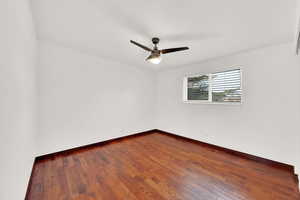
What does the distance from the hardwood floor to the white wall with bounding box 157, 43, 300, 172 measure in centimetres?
35

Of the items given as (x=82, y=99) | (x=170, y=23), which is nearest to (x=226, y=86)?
(x=170, y=23)

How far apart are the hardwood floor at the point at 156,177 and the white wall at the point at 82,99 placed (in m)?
0.44

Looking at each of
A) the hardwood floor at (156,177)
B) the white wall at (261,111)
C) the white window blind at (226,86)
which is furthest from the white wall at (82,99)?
the white window blind at (226,86)

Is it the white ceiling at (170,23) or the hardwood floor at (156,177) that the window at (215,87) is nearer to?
the white ceiling at (170,23)

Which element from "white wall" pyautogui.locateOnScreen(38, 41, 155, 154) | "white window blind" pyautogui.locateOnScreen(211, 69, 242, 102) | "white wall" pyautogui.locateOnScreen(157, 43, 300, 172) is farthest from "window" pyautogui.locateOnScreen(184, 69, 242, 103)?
"white wall" pyautogui.locateOnScreen(38, 41, 155, 154)

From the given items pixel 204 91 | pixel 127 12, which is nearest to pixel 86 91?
pixel 127 12

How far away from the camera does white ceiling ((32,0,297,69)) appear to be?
1.44m

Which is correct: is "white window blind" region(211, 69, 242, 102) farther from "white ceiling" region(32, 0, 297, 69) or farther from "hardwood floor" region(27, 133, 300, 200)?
"hardwood floor" region(27, 133, 300, 200)

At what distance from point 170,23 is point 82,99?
7.95 feet

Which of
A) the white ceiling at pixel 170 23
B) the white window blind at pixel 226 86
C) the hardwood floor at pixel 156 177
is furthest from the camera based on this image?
the white window blind at pixel 226 86

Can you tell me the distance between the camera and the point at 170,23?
69.5 inches

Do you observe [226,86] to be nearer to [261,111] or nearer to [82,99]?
[261,111]

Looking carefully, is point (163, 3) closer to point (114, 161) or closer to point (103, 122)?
point (114, 161)

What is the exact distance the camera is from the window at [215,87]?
2.73 meters
